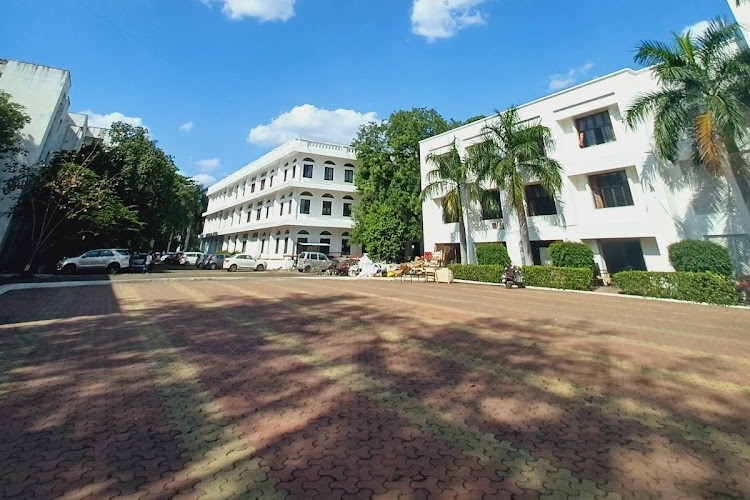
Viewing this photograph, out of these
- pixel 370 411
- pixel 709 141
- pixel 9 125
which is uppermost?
pixel 9 125

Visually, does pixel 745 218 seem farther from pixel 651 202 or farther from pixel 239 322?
pixel 239 322

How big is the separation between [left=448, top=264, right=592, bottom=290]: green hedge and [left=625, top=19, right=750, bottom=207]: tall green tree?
6.06m

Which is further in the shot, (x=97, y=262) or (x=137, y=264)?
(x=137, y=264)

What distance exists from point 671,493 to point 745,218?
1865 cm

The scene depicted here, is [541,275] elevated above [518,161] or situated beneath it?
situated beneath

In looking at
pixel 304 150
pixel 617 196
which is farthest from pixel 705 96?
pixel 304 150

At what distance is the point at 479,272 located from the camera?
2158 centimetres

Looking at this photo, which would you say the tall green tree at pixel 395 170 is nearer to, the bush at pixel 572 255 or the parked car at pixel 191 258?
the bush at pixel 572 255

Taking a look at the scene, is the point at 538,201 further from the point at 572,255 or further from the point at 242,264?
the point at 242,264

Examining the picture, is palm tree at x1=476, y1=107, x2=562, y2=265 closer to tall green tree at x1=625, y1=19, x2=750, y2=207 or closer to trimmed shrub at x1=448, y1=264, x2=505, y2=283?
trimmed shrub at x1=448, y1=264, x2=505, y2=283

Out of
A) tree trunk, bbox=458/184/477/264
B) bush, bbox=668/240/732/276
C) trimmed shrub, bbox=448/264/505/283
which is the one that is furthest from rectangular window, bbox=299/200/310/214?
bush, bbox=668/240/732/276

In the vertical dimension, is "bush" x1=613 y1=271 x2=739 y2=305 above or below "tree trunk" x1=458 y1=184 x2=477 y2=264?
below

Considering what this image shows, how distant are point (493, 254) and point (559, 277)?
5.48 meters

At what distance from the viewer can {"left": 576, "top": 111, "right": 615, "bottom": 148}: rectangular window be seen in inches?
754
